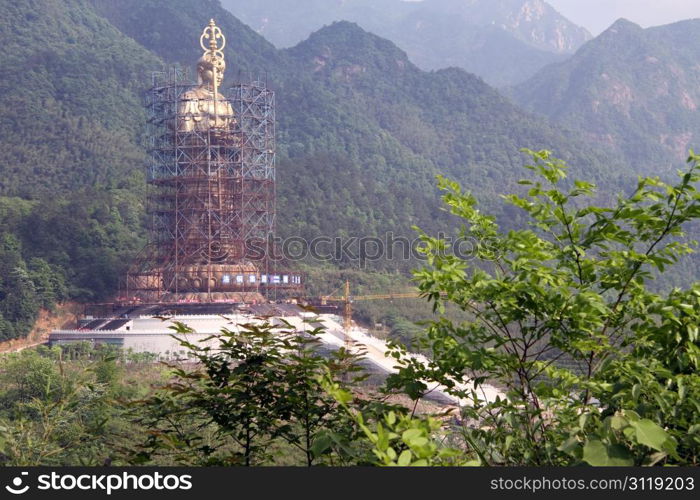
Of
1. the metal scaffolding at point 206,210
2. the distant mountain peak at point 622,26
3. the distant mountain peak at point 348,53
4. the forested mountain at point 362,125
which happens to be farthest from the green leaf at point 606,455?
the distant mountain peak at point 622,26

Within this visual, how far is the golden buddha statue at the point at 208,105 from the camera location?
111 feet

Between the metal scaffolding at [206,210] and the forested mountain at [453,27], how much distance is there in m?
111

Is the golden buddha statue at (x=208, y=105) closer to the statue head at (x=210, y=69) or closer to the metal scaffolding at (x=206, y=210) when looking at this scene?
the statue head at (x=210, y=69)

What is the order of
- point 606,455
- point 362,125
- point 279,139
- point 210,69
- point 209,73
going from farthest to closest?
1. point 362,125
2. point 279,139
3. point 209,73
4. point 210,69
5. point 606,455

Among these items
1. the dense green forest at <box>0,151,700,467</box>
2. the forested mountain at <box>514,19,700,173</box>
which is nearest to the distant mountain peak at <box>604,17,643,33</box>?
the forested mountain at <box>514,19,700,173</box>

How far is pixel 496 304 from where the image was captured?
3.86 m

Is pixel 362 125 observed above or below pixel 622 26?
below

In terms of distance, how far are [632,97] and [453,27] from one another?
6117 centimetres

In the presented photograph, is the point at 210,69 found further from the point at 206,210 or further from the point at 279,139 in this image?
the point at 279,139

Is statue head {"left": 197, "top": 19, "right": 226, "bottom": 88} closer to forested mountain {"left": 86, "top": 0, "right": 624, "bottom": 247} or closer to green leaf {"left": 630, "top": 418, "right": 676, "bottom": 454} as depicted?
forested mountain {"left": 86, "top": 0, "right": 624, "bottom": 247}

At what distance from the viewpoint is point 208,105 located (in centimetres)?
3450

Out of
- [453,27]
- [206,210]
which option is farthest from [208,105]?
[453,27]

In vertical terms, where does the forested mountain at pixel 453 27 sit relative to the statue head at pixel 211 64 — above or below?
above

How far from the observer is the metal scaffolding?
33.0m
